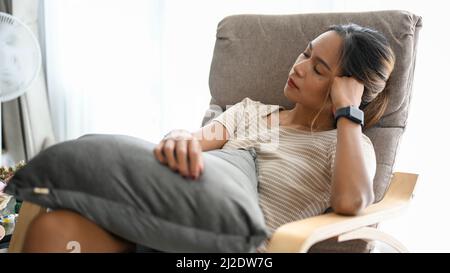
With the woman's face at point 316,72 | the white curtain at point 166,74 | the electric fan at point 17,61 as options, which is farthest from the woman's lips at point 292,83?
the electric fan at point 17,61

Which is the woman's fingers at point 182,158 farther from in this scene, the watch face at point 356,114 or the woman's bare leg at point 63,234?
the watch face at point 356,114

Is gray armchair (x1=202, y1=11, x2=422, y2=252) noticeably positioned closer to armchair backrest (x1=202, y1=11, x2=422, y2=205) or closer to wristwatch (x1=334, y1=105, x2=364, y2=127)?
armchair backrest (x1=202, y1=11, x2=422, y2=205)

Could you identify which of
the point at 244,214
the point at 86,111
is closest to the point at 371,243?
the point at 244,214

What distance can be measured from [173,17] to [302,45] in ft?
3.78

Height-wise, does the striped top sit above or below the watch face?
below

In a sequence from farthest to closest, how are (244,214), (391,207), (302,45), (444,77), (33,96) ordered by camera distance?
(33,96) → (444,77) → (302,45) → (391,207) → (244,214)

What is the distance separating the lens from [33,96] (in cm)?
285

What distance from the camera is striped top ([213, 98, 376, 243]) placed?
1.21 metres

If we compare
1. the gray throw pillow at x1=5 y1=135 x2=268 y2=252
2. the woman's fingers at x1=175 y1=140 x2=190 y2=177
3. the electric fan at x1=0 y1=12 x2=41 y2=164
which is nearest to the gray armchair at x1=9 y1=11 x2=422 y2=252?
the gray throw pillow at x1=5 y1=135 x2=268 y2=252

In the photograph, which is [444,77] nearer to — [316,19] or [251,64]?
[316,19]

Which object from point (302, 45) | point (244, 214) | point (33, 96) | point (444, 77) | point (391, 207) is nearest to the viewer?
point (244, 214)

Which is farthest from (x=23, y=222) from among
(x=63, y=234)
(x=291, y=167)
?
(x=291, y=167)

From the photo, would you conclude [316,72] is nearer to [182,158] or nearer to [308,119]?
[308,119]

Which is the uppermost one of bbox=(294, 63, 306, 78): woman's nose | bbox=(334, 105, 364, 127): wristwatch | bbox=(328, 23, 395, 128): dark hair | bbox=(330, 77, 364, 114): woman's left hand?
bbox=(328, 23, 395, 128): dark hair
